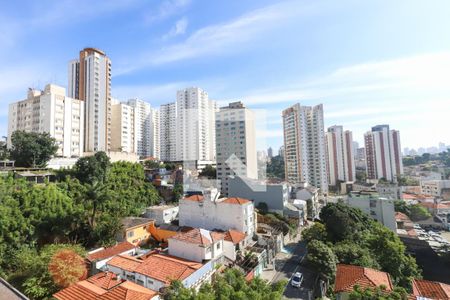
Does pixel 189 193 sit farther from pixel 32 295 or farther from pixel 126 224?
pixel 32 295

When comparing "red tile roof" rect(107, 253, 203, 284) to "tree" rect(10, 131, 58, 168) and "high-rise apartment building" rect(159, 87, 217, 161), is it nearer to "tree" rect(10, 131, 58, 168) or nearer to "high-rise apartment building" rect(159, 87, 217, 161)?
"tree" rect(10, 131, 58, 168)

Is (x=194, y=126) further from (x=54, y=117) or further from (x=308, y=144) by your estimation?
(x=54, y=117)

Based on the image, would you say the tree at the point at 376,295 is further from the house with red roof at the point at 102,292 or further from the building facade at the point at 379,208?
the building facade at the point at 379,208

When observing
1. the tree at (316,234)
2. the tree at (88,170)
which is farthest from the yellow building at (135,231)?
the tree at (316,234)

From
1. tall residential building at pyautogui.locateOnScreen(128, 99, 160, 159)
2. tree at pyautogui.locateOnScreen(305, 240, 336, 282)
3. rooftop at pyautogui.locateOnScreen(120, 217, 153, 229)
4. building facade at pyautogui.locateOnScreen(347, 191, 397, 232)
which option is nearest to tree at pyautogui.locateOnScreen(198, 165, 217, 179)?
tall residential building at pyautogui.locateOnScreen(128, 99, 160, 159)

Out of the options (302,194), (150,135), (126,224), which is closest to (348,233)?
(302,194)

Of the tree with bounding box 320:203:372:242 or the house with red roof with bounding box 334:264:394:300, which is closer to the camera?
the house with red roof with bounding box 334:264:394:300

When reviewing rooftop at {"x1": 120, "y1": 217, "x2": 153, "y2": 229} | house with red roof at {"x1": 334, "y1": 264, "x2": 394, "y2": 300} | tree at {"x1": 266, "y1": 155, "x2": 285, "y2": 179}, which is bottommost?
house with red roof at {"x1": 334, "y1": 264, "x2": 394, "y2": 300}

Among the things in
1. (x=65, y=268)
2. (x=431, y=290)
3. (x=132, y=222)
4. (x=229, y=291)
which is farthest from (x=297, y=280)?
(x=65, y=268)
